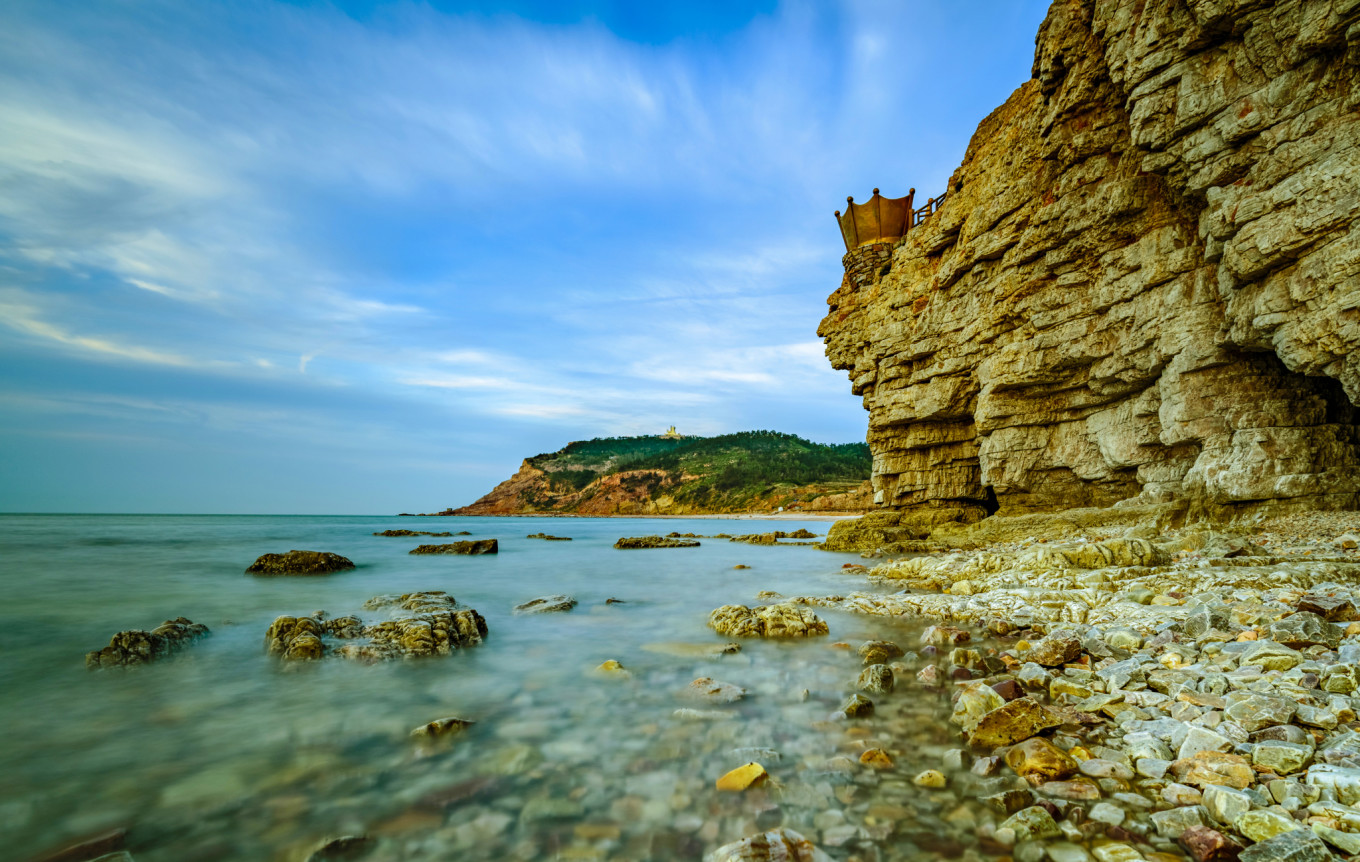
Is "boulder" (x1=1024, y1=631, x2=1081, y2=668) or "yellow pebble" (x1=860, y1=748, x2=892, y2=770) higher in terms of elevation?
"boulder" (x1=1024, y1=631, x2=1081, y2=668)

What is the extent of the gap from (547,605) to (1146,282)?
1411cm

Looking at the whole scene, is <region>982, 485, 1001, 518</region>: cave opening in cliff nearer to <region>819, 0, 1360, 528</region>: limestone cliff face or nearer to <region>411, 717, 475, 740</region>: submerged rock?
<region>819, 0, 1360, 528</region>: limestone cliff face

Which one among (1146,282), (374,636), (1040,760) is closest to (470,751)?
A: (1040,760)

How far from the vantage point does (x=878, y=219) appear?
22.6m

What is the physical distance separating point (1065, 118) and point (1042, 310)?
Result: 446 cm

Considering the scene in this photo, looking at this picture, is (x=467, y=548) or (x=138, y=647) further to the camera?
(x=467, y=548)

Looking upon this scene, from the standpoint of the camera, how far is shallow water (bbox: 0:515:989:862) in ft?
9.32

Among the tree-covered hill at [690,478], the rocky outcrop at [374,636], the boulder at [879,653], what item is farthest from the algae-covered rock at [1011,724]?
the tree-covered hill at [690,478]

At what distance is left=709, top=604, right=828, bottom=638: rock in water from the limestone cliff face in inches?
336

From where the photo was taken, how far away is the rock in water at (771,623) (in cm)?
709

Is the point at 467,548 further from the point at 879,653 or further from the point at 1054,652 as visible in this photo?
the point at 1054,652

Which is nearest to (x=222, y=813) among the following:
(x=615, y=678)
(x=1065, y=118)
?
(x=615, y=678)

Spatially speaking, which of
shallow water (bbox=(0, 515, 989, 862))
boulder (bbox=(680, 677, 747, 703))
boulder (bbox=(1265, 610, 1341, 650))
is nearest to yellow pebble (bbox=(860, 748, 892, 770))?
shallow water (bbox=(0, 515, 989, 862))

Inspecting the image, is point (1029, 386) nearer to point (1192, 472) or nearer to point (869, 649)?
point (1192, 472)
